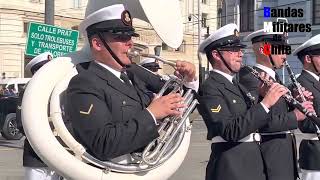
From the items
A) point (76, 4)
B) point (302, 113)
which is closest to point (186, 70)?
point (302, 113)

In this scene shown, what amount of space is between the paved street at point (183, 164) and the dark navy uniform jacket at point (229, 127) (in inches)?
94.2

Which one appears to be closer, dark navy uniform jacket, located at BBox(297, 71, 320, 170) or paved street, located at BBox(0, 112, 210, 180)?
dark navy uniform jacket, located at BBox(297, 71, 320, 170)

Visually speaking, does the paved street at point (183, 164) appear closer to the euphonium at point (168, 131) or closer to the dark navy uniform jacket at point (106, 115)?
the euphonium at point (168, 131)

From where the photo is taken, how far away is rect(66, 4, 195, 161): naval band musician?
3.10 m

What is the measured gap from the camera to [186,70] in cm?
362

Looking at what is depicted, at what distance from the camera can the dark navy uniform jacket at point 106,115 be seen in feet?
10.1

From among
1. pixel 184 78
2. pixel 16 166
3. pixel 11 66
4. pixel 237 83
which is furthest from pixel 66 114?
pixel 11 66

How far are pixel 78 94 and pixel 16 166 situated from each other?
8255 millimetres

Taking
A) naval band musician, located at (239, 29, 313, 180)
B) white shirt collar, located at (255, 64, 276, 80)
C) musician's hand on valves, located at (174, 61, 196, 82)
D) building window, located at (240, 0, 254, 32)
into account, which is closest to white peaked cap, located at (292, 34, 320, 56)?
naval band musician, located at (239, 29, 313, 180)

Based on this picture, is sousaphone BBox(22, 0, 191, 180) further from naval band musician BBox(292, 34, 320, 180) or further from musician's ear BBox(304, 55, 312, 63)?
musician's ear BBox(304, 55, 312, 63)

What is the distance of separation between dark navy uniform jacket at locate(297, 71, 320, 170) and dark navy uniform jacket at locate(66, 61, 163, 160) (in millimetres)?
2395

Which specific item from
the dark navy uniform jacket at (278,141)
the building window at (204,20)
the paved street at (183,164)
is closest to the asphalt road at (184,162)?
the paved street at (183,164)

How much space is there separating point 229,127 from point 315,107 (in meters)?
1.46

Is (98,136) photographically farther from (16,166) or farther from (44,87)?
(16,166)
